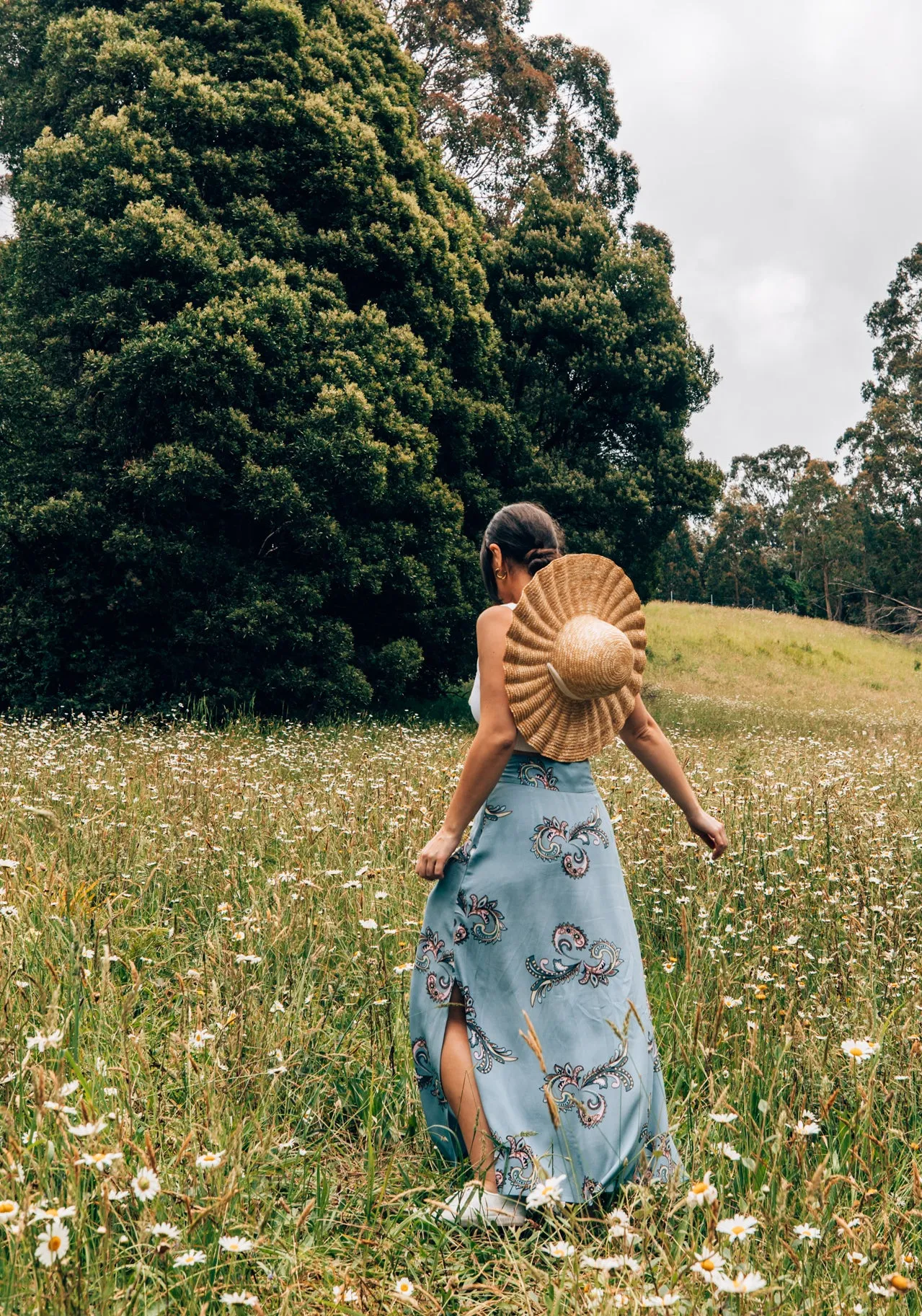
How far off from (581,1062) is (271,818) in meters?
3.26

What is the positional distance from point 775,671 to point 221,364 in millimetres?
18515

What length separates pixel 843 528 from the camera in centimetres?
4969

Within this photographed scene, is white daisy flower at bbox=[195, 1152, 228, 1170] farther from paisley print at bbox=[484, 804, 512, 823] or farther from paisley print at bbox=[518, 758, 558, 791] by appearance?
paisley print at bbox=[518, 758, 558, 791]

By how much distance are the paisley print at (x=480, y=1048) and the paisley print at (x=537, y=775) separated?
23.1 inches

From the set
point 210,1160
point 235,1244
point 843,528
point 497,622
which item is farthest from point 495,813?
point 843,528

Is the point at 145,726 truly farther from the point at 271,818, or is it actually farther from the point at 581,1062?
the point at 581,1062

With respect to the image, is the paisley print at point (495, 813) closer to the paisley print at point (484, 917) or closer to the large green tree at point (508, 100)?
the paisley print at point (484, 917)

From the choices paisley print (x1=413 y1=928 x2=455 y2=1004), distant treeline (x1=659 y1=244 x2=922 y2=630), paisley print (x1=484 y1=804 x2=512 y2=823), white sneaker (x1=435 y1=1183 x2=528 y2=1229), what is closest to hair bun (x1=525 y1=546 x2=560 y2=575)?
paisley print (x1=484 y1=804 x2=512 y2=823)

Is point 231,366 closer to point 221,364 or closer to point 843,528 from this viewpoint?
point 221,364

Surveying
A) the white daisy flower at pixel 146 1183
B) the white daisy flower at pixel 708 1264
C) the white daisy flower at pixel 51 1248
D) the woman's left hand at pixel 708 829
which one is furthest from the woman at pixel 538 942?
the white daisy flower at pixel 51 1248

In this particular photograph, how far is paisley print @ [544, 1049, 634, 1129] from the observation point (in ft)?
8.21

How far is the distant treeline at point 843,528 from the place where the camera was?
39.1 meters

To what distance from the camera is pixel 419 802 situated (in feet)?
19.3

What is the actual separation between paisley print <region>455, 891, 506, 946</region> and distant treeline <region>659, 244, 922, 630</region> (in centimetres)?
2669
